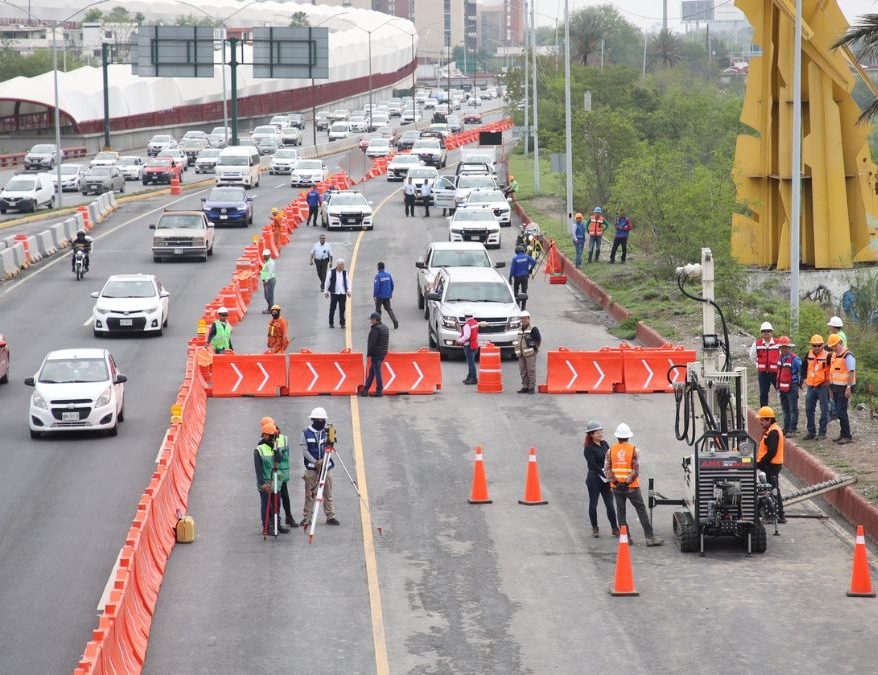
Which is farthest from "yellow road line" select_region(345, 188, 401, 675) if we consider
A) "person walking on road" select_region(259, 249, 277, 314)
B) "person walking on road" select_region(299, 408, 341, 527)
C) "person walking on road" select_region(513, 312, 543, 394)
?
"person walking on road" select_region(259, 249, 277, 314)

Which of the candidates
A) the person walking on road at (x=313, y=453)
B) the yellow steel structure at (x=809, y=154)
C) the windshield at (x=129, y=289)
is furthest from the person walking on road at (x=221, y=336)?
the yellow steel structure at (x=809, y=154)

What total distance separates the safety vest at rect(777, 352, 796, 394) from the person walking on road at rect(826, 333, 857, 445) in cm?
64

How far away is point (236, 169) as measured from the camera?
72125mm

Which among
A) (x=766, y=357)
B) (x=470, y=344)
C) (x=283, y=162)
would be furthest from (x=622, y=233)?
(x=283, y=162)

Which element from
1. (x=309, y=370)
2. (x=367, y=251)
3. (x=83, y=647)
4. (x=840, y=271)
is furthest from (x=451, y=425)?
(x=367, y=251)

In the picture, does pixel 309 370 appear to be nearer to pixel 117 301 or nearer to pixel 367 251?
pixel 117 301

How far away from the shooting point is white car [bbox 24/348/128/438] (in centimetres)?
2439

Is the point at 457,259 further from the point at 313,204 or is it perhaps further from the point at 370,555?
the point at 313,204

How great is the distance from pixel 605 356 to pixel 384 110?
141124mm

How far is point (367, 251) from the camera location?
50.4 meters

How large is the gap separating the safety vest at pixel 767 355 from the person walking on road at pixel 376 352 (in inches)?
272

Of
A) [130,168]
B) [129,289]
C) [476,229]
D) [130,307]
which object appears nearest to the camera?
[130,307]

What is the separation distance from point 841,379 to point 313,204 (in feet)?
121

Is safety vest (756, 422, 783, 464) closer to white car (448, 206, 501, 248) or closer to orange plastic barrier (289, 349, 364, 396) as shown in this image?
orange plastic barrier (289, 349, 364, 396)
